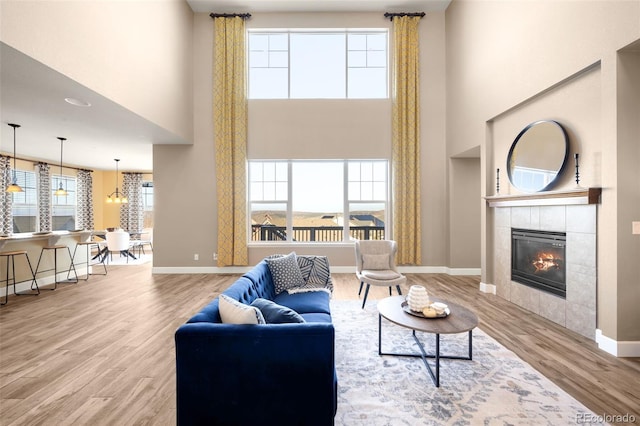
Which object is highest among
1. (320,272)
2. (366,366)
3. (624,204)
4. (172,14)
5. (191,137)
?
(172,14)

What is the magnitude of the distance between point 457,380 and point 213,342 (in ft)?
5.99

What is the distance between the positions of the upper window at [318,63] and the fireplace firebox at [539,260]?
12.5 ft

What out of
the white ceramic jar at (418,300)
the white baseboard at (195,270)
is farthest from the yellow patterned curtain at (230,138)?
the white ceramic jar at (418,300)

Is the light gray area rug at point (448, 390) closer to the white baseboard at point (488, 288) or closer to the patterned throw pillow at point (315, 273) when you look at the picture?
the patterned throw pillow at point (315, 273)

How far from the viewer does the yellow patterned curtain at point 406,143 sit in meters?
5.60

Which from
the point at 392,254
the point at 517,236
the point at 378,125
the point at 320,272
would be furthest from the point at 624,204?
the point at 378,125

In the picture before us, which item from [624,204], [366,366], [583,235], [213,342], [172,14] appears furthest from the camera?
[172,14]

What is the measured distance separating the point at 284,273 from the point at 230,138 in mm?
3718

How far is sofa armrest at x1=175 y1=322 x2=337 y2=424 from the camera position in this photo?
1.37 meters

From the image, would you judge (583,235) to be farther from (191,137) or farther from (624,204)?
(191,137)

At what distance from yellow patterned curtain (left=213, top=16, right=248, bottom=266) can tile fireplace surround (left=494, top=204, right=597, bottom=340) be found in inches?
185

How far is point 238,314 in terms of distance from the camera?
4.90 feet

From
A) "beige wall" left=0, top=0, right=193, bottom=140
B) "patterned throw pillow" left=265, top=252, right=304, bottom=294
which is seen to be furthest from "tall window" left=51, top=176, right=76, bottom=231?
"patterned throw pillow" left=265, top=252, right=304, bottom=294

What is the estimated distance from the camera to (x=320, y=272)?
10.5 feet
